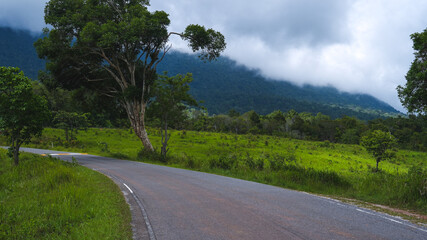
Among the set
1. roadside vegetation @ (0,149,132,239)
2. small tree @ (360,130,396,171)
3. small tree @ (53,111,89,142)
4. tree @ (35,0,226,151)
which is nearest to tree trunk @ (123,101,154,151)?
tree @ (35,0,226,151)

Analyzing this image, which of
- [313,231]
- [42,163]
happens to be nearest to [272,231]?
[313,231]

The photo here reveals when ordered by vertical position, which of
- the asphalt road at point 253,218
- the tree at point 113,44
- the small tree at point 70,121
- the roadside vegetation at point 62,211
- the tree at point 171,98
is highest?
the tree at point 113,44

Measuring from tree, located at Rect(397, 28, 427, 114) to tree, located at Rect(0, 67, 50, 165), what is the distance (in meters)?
26.2

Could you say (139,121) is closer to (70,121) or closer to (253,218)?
(253,218)

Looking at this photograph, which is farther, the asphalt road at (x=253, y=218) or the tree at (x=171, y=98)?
the tree at (x=171, y=98)

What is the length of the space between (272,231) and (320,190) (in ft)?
22.1

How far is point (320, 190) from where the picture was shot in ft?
36.8

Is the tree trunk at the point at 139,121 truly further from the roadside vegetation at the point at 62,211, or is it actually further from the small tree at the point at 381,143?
the small tree at the point at 381,143

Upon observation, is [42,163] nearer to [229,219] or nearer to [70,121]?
[229,219]

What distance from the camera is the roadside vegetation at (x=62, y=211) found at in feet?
18.4

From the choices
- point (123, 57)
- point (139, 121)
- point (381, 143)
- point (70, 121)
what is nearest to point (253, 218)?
point (139, 121)

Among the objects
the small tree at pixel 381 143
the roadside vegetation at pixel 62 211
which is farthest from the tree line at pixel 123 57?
the roadside vegetation at pixel 62 211

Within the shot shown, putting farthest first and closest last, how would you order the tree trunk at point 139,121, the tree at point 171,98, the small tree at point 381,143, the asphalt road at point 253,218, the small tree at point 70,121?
the small tree at point 70,121, the small tree at point 381,143, the tree trunk at point 139,121, the tree at point 171,98, the asphalt road at point 253,218

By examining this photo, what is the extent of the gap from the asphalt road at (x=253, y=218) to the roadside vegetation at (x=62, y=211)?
54cm
